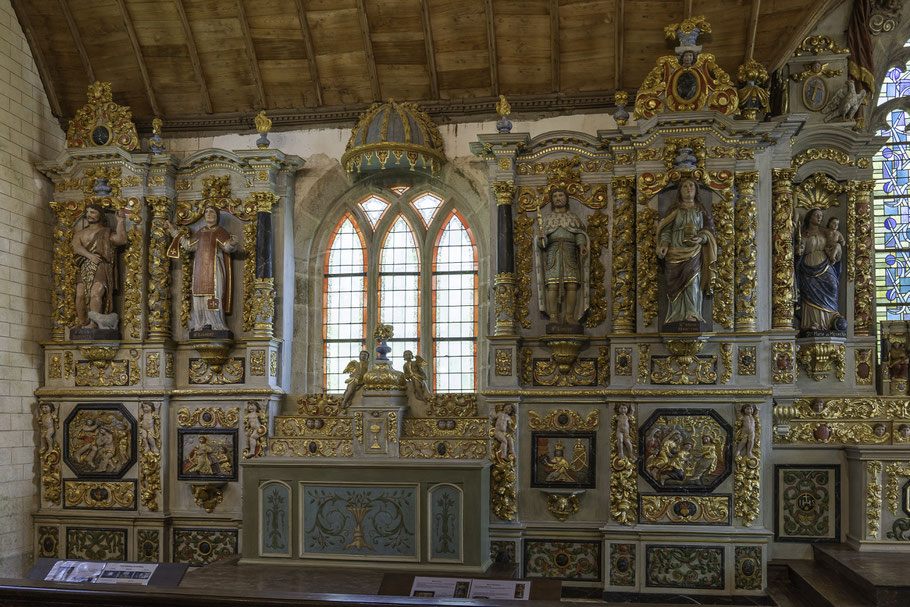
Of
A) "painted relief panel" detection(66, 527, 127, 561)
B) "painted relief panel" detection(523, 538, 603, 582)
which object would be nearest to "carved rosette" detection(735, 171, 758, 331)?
"painted relief panel" detection(523, 538, 603, 582)

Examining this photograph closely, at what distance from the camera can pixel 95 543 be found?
406 inches

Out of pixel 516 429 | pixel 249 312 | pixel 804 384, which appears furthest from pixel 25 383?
pixel 804 384

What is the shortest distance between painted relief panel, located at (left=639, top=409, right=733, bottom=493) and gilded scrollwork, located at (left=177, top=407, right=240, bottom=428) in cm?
442

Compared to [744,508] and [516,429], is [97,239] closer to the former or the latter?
[516,429]

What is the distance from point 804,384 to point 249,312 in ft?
19.7

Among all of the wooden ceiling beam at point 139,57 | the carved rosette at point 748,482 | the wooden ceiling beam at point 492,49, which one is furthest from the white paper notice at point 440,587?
the wooden ceiling beam at point 139,57

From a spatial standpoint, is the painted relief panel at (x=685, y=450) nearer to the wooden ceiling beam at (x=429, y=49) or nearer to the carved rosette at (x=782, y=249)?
the carved rosette at (x=782, y=249)

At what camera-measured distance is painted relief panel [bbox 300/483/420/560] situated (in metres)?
8.52

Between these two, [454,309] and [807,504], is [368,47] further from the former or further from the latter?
[807,504]

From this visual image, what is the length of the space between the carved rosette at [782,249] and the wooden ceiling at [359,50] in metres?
1.42

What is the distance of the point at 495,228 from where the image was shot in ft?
32.7

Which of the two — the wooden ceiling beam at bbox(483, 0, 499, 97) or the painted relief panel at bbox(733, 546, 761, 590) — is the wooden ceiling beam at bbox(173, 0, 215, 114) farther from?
the painted relief panel at bbox(733, 546, 761, 590)

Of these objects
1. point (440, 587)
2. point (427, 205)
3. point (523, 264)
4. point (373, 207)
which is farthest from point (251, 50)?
point (440, 587)

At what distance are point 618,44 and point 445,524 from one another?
5.42 m
